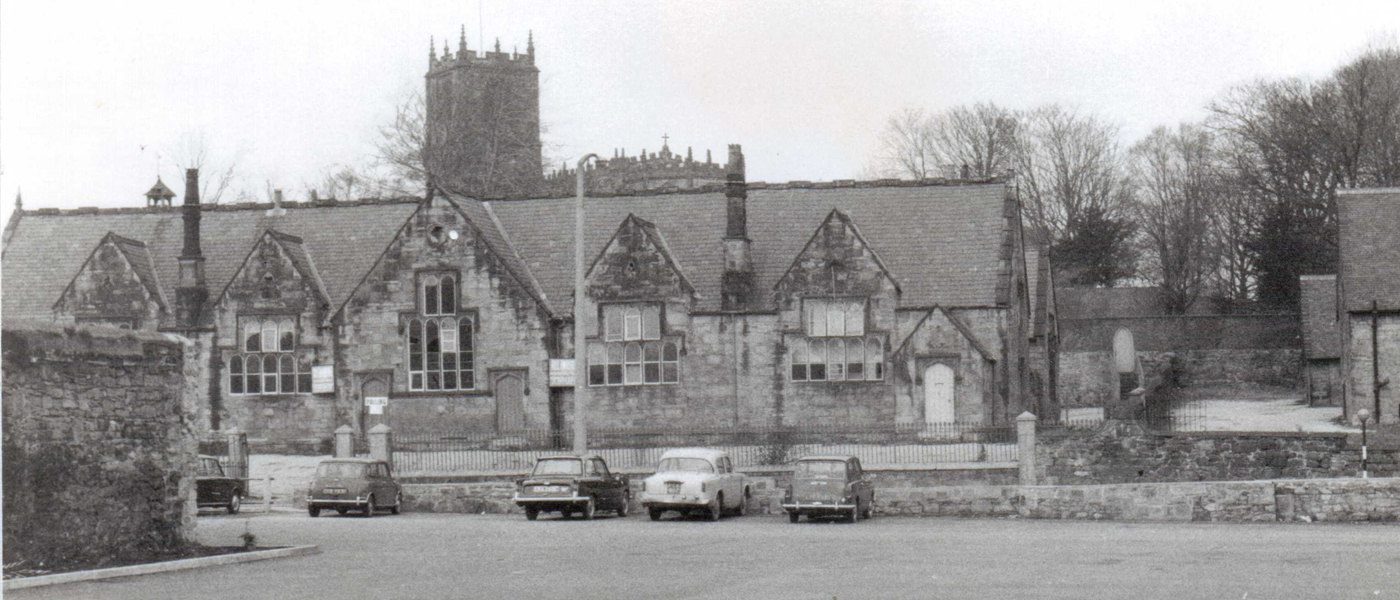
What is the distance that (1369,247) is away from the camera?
1929 inches

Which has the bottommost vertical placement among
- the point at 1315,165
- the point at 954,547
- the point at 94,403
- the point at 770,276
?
the point at 954,547

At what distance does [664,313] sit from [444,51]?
5686 centimetres

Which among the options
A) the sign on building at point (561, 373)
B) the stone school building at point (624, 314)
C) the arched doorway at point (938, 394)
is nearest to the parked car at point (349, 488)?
the stone school building at point (624, 314)

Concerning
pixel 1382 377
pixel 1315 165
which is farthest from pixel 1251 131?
pixel 1382 377

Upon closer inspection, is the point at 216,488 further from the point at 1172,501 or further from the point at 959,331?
the point at 959,331

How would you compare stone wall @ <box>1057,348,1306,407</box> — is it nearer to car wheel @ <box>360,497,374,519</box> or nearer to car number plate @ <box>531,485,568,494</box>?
car number plate @ <box>531,485,568,494</box>

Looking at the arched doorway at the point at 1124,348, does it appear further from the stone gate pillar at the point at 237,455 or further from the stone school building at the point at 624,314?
the stone gate pillar at the point at 237,455

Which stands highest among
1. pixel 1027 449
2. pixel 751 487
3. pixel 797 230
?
pixel 797 230

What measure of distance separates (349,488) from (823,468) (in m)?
9.55

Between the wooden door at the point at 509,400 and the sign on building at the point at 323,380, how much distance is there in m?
4.84

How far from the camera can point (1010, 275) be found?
1884 inches

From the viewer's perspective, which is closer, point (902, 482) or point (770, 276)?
point (902, 482)

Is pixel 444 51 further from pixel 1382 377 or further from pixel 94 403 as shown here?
pixel 94 403

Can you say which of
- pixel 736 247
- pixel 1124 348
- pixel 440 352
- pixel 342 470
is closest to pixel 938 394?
pixel 736 247
